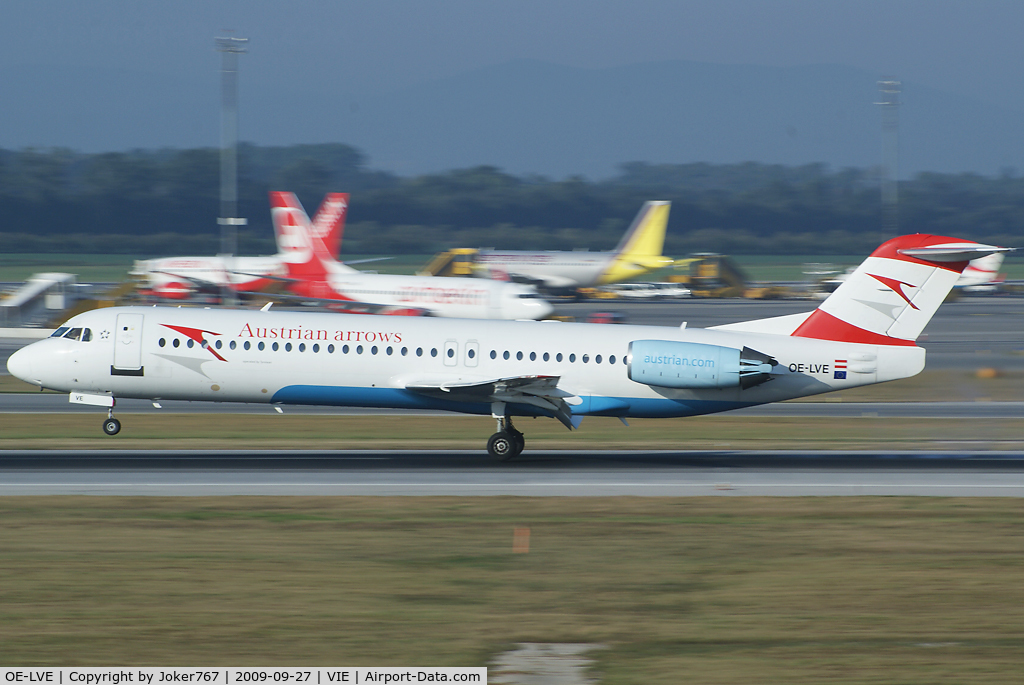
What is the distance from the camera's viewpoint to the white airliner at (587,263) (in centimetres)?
9231

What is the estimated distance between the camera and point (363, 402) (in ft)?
83.2

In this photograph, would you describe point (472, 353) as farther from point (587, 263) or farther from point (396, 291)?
point (587, 263)

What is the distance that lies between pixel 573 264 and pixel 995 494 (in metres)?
72.0

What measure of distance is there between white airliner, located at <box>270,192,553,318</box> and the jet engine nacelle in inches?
1424

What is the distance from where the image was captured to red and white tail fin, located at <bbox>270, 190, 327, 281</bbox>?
67.3 metres

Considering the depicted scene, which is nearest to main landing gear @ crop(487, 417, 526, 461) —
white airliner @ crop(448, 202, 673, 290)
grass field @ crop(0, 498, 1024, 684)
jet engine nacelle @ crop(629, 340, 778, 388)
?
jet engine nacelle @ crop(629, 340, 778, 388)

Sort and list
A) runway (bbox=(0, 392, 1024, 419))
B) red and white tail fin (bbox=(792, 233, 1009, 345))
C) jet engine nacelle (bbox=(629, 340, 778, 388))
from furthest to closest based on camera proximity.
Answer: runway (bbox=(0, 392, 1024, 419)), red and white tail fin (bbox=(792, 233, 1009, 345)), jet engine nacelle (bbox=(629, 340, 778, 388))

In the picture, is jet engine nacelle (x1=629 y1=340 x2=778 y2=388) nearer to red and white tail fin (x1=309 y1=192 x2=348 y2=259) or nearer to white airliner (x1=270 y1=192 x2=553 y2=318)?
white airliner (x1=270 y1=192 x2=553 y2=318)

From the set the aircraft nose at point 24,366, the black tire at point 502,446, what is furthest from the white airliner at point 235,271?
the black tire at point 502,446

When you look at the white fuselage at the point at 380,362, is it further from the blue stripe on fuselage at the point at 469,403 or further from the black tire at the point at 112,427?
the black tire at the point at 112,427

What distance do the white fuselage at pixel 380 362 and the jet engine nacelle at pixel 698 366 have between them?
246mm

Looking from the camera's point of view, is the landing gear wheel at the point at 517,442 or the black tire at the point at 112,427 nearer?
the landing gear wheel at the point at 517,442

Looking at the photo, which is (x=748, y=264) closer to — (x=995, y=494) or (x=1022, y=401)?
(x=1022, y=401)

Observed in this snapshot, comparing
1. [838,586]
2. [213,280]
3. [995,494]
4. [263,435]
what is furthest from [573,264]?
[838,586]
